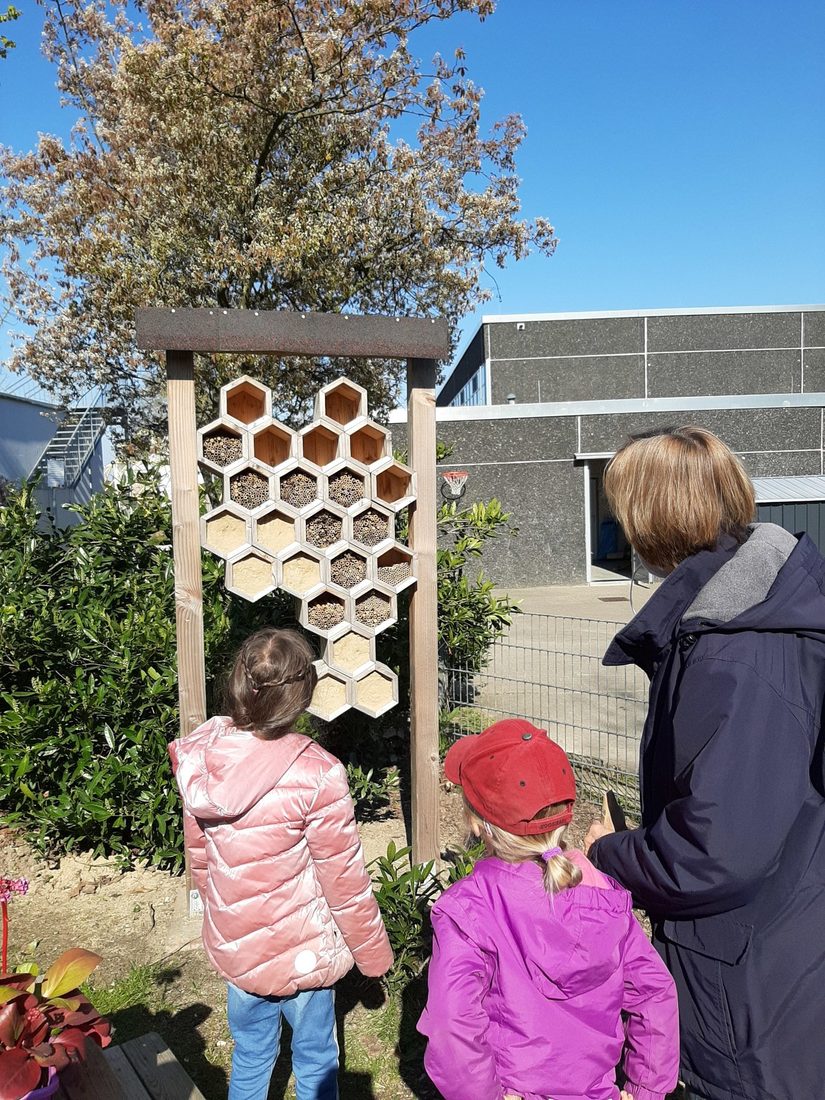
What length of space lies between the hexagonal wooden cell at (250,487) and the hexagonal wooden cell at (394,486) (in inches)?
17.9

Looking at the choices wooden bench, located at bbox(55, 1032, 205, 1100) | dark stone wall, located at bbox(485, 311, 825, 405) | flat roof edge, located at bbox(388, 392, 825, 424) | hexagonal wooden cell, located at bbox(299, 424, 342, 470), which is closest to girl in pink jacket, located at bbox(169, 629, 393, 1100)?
wooden bench, located at bbox(55, 1032, 205, 1100)

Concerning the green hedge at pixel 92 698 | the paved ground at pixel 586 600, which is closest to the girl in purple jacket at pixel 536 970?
the green hedge at pixel 92 698

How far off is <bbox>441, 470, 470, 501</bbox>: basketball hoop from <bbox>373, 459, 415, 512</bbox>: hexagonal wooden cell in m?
12.7

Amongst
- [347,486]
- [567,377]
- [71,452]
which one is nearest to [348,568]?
[347,486]

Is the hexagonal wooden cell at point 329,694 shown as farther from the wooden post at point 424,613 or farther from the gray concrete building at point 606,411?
the gray concrete building at point 606,411

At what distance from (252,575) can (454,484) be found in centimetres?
1340

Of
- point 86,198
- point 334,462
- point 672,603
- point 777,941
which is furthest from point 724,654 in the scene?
point 86,198

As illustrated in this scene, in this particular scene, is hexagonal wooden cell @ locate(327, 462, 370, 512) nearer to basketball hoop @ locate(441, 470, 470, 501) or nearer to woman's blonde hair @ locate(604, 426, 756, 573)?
woman's blonde hair @ locate(604, 426, 756, 573)

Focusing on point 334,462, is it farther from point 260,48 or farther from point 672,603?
point 260,48

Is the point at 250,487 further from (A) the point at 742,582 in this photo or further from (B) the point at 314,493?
(A) the point at 742,582

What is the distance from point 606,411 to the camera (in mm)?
17594

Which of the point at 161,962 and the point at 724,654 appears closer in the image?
the point at 724,654

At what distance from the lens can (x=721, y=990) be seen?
151 centimetres

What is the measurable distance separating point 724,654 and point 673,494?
0.36 metres
